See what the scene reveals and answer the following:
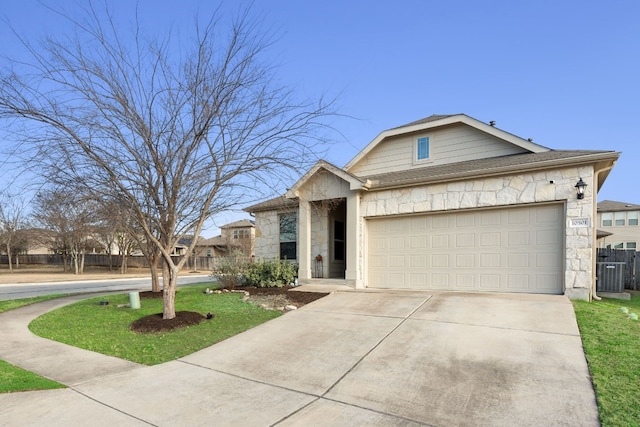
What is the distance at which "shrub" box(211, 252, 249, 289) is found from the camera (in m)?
12.8

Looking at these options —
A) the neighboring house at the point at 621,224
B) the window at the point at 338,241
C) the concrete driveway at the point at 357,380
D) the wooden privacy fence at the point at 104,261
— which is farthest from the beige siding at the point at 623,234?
the wooden privacy fence at the point at 104,261

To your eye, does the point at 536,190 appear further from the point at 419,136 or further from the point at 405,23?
the point at 405,23

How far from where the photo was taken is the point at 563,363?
4902 mm

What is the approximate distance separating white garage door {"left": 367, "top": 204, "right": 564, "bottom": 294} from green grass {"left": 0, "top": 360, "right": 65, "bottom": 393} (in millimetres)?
8755

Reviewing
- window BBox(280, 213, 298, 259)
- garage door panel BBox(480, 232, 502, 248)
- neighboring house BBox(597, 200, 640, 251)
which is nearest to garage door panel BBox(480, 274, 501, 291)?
garage door panel BBox(480, 232, 502, 248)

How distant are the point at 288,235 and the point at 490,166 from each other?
781 cm

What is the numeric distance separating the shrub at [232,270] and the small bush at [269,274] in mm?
335

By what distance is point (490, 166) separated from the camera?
10.2 meters

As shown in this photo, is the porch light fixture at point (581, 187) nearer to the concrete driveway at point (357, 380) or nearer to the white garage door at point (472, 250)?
the white garage door at point (472, 250)

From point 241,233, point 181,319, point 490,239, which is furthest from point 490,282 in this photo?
point 241,233

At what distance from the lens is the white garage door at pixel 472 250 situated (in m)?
9.20

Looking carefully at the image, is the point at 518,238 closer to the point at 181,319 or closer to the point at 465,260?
the point at 465,260

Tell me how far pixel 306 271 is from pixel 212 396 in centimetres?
841

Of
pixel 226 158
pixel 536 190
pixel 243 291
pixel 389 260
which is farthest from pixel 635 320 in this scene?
pixel 243 291
